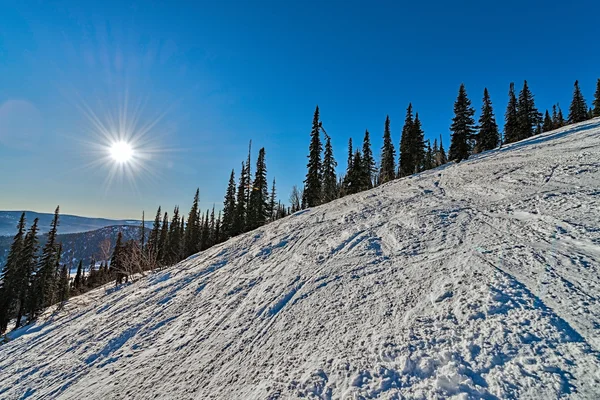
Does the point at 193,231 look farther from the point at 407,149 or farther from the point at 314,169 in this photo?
the point at 407,149

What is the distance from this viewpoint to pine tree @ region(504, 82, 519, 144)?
1378 inches

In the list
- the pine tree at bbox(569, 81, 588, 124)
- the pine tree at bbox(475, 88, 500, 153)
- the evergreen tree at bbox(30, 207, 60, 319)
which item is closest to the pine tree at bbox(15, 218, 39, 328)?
the evergreen tree at bbox(30, 207, 60, 319)

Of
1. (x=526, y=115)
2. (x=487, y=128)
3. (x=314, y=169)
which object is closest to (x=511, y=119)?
(x=526, y=115)

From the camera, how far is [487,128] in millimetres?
32375

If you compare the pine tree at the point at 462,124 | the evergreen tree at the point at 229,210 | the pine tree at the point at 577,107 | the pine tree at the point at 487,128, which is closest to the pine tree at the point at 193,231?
the evergreen tree at the point at 229,210

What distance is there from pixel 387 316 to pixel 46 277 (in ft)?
138

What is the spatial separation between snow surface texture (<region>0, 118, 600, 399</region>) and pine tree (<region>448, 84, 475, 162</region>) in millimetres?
18909

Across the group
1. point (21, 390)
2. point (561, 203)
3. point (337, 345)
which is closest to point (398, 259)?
point (337, 345)

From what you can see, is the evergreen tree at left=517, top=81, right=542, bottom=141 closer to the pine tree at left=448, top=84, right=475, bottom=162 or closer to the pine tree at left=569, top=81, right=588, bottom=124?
the pine tree at left=569, top=81, right=588, bottom=124

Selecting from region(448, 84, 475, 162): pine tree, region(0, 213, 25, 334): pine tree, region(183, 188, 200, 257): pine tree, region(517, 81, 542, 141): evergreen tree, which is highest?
region(517, 81, 542, 141): evergreen tree

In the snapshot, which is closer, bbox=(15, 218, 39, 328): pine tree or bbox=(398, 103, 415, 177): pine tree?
bbox=(15, 218, 39, 328): pine tree

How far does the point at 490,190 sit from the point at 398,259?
443 centimetres

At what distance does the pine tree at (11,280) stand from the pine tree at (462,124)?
48.6m

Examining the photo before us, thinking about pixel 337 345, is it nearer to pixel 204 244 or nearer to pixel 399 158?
pixel 399 158
